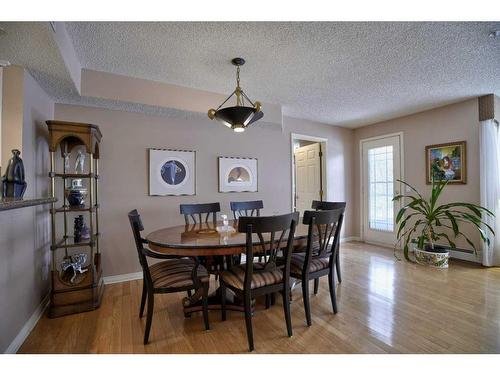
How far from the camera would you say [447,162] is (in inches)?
A: 146

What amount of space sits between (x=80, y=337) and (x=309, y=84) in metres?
3.34

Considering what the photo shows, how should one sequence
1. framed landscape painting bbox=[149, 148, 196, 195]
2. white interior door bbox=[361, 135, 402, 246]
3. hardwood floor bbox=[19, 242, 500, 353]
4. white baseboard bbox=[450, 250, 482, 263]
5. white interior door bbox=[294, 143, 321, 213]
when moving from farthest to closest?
1. white interior door bbox=[294, 143, 321, 213]
2. white interior door bbox=[361, 135, 402, 246]
3. white baseboard bbox=[450, 250, 482, 263]
4. framed landscape painting bbox=[149, 148, 196, 195]
5. hardwood floor bbox=[19, 242, 500, 353]

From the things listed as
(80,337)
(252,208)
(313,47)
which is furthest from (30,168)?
(313,47)

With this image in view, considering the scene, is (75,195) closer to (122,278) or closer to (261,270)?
(122,278)

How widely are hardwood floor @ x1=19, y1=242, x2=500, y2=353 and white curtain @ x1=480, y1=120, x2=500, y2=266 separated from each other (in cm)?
71

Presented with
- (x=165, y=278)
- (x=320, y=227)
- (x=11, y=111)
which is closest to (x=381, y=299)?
(x=320, y=227)

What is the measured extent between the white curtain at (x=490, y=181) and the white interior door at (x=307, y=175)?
2.36 meters

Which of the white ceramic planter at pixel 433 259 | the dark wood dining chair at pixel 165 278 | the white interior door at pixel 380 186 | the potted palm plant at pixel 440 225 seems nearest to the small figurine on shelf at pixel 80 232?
the dark wood dining chair at pixel 165 278

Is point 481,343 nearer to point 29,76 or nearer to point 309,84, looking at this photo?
point 309,84

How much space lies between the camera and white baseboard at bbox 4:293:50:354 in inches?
64.5

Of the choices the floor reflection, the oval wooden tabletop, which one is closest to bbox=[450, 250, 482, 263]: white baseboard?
the floor reflection

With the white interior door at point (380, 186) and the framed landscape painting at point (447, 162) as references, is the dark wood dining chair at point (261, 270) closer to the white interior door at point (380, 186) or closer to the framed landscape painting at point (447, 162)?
the framed landscape painting at point (447, 162)

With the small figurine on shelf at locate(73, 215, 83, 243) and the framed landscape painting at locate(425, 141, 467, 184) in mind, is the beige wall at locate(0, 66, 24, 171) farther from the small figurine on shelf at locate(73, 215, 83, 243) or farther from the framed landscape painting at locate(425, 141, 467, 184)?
the framed landscape painting at locate(425, 141, 467, 184)

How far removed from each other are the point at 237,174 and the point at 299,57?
1865 millimetres
